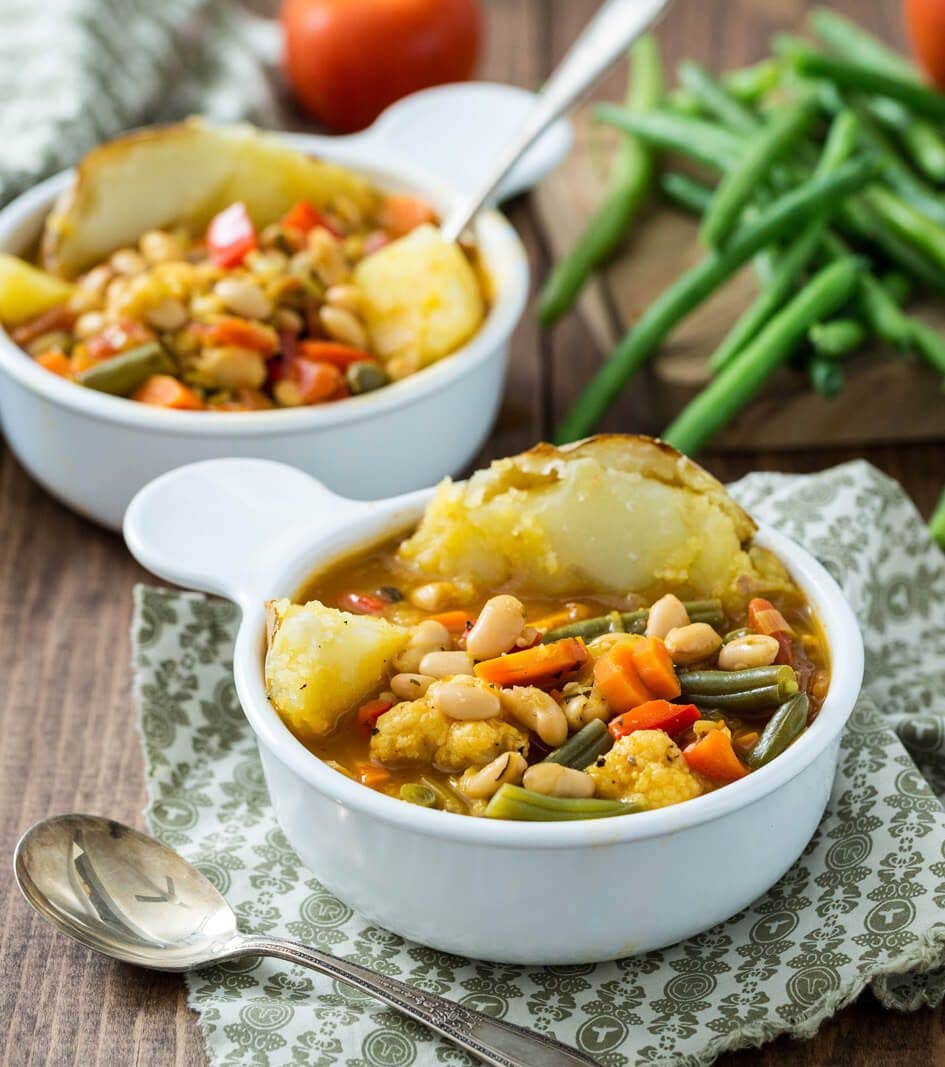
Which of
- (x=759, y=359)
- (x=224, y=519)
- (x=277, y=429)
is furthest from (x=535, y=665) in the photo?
(x=759, y=359)

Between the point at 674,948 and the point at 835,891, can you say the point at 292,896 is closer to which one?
the point at 674,948

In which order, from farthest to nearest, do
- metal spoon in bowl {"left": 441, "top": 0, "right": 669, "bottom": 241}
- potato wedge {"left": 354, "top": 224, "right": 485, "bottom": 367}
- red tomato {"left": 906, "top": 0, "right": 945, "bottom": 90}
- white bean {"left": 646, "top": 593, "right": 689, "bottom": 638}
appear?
red tomato {"left": 906, "top": 0, "right": 945, "bottom": 90}, metal spoon in bowl {"left": 441, "top": 0, "right": 669, "bottom": 241}, potato wedge {"left": 354, "top": 224, "right": 485, "bottom": 367}, white bean {"left": 646, "top": 593, "right": 689, "bottom": 638}

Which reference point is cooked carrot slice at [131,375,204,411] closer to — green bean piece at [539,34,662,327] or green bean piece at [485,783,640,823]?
green bean piece at [539,34,662,327]

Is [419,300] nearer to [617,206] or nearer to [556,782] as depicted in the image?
[617,206]

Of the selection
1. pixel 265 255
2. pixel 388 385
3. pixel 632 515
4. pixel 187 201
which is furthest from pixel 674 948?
pixel 187 201

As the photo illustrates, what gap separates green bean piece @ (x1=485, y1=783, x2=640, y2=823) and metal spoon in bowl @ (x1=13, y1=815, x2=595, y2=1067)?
0.29 metres

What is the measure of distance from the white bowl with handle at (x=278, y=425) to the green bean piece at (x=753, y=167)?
53 cm

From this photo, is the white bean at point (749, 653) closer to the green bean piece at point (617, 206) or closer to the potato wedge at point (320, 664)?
the potato wedge at point (320, 664)

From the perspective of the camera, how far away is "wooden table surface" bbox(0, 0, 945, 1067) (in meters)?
2.35

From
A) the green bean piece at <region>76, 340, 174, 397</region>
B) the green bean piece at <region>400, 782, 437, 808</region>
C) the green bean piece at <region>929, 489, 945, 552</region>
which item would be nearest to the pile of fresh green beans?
the green bean piece at <region>929, 489, 945, 552</region>

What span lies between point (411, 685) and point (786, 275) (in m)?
1.97

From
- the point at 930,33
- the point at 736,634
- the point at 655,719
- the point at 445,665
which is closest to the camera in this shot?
the point at 655,719

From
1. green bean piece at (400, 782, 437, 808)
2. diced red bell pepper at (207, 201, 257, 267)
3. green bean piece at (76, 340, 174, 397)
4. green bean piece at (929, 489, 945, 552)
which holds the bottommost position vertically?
green bean piece at (929, 489, 945, 552)

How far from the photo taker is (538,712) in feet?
7.82
